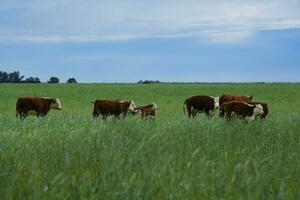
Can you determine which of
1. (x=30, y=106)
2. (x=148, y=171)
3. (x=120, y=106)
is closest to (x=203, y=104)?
(x=120, y=106)

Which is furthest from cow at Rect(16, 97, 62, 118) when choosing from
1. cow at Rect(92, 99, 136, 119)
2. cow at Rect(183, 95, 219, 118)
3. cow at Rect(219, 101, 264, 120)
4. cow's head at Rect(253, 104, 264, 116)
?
cow's head at Rect(253, 104, 264, 116)

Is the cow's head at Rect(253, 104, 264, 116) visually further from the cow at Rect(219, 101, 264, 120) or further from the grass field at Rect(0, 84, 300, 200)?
the grass field at Rect(0, 84, 300, 200)

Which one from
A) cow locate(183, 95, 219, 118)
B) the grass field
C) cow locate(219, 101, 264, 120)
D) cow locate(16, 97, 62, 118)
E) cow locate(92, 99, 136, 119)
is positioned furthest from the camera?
cow locate(183, 95, 219, 118)

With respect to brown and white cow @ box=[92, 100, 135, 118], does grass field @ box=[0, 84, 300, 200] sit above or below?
above

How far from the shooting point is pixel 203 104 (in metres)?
22.9

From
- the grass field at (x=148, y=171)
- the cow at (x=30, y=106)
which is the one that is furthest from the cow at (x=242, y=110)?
the cow at (x=30, y=106)

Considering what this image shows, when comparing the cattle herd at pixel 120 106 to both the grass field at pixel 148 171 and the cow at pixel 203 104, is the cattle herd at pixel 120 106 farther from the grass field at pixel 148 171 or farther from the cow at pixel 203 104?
the grass field at pixel 148 171

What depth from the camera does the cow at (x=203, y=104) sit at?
2259 cm

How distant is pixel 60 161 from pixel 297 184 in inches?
97.5

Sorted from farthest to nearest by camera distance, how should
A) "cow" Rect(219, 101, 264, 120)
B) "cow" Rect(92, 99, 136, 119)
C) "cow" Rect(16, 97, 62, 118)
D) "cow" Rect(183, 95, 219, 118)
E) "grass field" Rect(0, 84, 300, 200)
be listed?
"cow" Rect(183, 95, 219, 118) → "cow" Rect(16, 97, 62, 118) → "cow" Rect(92, 99, 136, 119) → "cow" Rect(219, 101, 264, 120) → "grass field" Rect(0, 84, 300, 200)

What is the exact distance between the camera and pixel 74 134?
8.73 metres

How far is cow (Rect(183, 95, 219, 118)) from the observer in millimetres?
22594

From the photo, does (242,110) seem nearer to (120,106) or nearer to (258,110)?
(258,110)

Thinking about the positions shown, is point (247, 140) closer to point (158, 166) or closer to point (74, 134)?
point (74, 134)
